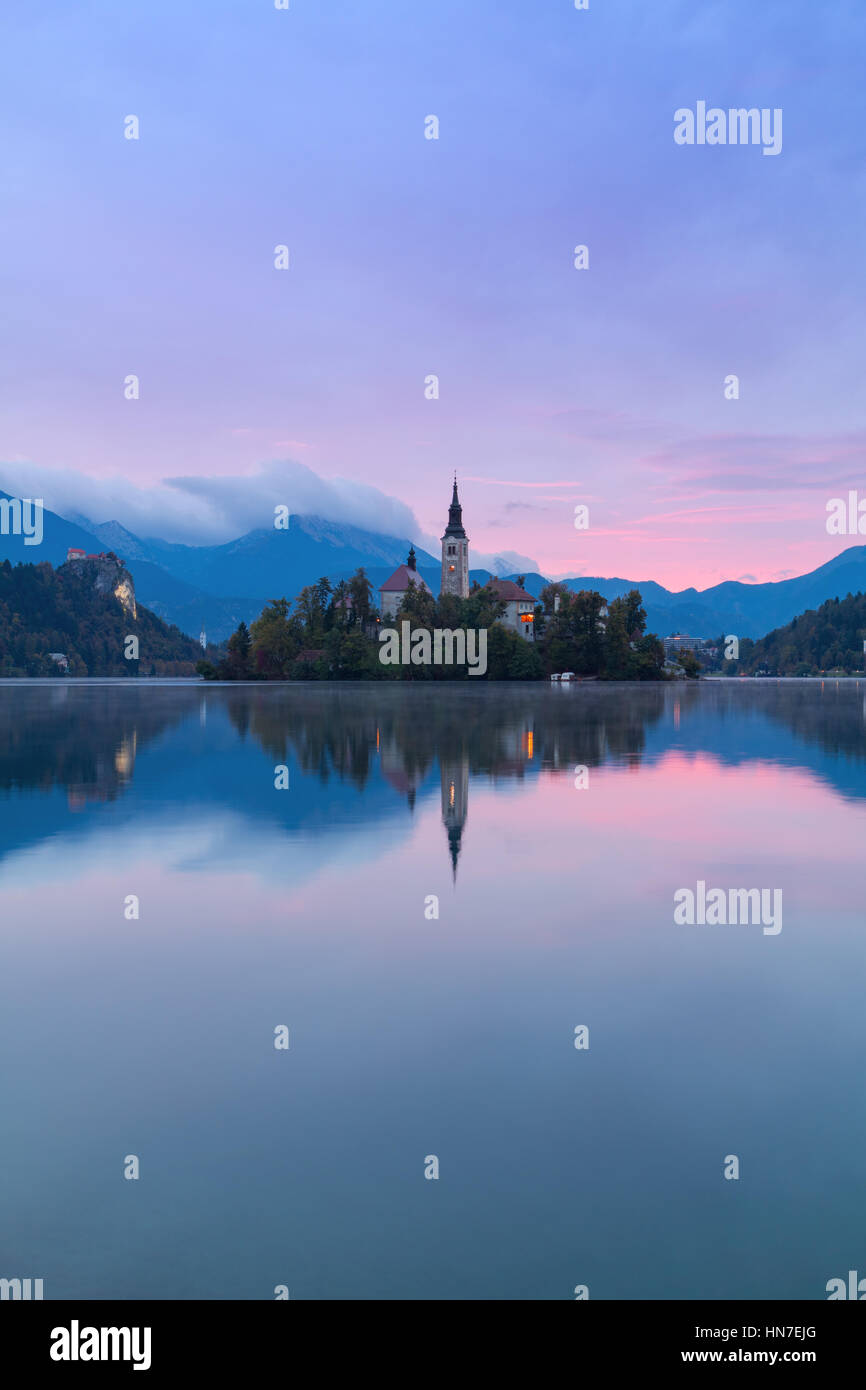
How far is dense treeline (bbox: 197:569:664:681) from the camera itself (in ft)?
490

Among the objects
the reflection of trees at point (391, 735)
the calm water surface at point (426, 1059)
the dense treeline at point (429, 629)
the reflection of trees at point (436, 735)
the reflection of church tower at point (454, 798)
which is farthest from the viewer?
the dense treeline at point (429, 629)

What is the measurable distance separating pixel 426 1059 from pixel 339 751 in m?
26.2

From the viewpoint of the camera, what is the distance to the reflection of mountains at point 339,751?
21.8 meters

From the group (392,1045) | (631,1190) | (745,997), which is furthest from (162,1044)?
(745,997)

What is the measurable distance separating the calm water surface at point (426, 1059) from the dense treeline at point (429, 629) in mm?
130307

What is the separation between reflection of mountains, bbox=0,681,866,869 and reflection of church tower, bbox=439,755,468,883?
0.17 feet

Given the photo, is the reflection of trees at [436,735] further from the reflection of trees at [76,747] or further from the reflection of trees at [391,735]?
the reflection of trees at [76,747]

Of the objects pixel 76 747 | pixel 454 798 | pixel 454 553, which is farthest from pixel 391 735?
pixel 454 553

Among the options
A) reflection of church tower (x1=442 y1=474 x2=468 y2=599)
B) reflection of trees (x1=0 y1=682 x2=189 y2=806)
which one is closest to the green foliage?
reflection of church tower (x1=442 y1=474 x2=468 y2=599)

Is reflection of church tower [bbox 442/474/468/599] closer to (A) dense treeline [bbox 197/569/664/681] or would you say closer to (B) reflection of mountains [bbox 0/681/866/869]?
(A) dense treeline [bbox 197/569/664/681]

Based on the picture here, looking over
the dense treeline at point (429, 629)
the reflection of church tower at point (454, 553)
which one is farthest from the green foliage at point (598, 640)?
the reflection of church tower at point (454, 553)

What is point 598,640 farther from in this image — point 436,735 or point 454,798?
point 454,798

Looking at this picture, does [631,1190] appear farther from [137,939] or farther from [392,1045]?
[137,939]

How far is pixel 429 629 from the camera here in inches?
6033
